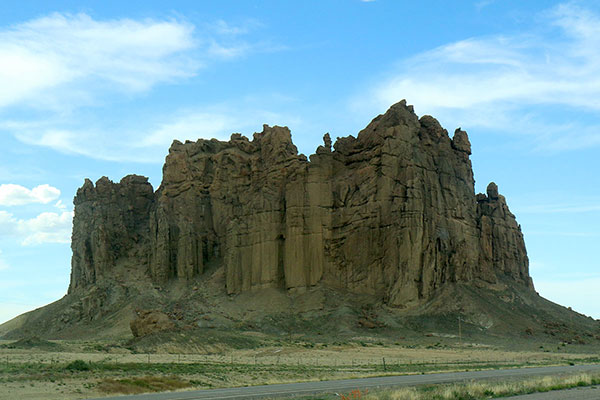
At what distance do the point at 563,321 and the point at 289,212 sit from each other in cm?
4249

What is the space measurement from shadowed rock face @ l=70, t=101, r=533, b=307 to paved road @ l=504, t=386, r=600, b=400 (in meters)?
72.8

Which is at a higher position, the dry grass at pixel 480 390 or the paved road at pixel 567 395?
the dry grass at pixel 480 390

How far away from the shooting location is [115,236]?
142m

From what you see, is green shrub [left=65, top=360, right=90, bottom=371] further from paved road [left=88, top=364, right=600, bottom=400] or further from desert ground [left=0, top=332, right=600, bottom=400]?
paved road [left=88, top=364, right=600, bottom=400]

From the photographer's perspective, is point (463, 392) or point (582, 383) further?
point (582, 383)

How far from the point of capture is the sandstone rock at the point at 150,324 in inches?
3450

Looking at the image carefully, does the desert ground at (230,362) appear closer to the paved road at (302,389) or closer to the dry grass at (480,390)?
the paved road at (302,389)

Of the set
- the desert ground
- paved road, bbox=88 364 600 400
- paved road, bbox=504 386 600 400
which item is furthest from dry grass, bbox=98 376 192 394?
paved road, bbox=504 386 600 400

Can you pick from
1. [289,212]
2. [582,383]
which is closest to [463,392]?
[582,383]

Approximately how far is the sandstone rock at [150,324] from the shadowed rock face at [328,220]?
97.8 feet

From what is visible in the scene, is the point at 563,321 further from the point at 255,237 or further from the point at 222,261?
the point at 222,261

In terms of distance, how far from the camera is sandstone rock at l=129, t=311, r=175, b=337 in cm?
8762

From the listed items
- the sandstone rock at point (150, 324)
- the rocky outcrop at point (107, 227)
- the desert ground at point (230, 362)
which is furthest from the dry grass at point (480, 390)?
the rocky outcrop at point (107, 227)

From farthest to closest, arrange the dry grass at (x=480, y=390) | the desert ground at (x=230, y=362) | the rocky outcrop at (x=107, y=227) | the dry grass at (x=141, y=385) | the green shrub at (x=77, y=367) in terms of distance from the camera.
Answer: the rocky outcrop at (x=107, y=227) < the green shrub at (x=77, y=367) < the desert ground at (x=230, y=362) < the dry grass at (x=141, y=385) < the dry grass at (x=480, y=390)
